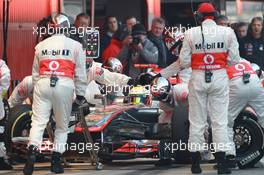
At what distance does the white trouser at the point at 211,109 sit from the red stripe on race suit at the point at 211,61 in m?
0.06

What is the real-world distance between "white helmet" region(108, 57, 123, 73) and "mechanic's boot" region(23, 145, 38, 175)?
2825mm

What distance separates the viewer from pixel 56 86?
12.9 m

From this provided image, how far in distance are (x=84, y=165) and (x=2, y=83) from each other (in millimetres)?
1785

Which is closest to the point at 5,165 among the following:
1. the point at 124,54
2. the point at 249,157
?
→ the point at 249,157

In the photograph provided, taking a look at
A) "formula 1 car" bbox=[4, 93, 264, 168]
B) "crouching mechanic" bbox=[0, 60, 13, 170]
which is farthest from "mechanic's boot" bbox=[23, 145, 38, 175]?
"crouching mechanic" bbox=[0, 60, 13, 170]

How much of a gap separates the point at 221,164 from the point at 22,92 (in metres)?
3.43

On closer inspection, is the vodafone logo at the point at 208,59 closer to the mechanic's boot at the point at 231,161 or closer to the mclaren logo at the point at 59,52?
the mechanic's boot at the point at 231,161

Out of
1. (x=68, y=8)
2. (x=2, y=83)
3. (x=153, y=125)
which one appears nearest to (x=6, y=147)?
(x=2, y=83)

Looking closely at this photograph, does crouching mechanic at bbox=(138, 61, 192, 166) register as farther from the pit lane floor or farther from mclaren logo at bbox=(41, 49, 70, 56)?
mclaren logo at bbox=(41, 49, 70, 56)

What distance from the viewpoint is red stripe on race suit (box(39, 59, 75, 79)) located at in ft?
42.4

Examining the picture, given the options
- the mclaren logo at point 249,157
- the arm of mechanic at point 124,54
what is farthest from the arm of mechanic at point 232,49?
the arm of mechanic at point 124,54

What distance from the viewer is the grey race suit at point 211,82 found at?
504 inches

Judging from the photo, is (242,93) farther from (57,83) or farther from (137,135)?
(57,83)

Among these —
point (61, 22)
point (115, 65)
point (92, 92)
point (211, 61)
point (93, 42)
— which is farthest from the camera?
point (93, 42)
